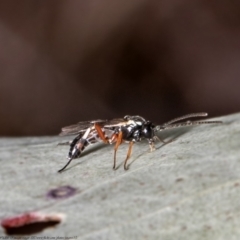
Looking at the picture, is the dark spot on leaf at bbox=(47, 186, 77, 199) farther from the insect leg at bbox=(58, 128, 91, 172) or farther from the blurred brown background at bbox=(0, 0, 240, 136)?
the blurred brown background at bbox=(0, 0, 240, 136)

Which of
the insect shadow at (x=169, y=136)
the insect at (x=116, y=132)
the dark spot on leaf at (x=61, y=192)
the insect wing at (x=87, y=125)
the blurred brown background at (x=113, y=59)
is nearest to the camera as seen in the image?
the dark spot on leaf at (x=61, y=192)

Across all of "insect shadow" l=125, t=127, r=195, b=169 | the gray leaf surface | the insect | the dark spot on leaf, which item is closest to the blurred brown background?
"insect shadow" l=125, t=127, r=195, b=169

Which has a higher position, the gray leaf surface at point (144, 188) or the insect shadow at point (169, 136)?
the insect shadow at point (169, 136)

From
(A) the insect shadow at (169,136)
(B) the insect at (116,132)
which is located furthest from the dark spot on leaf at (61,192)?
(B) the insect at (116,132)

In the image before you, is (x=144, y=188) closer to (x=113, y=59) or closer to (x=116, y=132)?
(x=116, y=132)

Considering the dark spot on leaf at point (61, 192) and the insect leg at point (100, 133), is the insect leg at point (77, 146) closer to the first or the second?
the insect leg at point (100, 133)

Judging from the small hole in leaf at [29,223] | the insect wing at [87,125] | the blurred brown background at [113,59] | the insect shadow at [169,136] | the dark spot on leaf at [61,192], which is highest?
the blurred brown background at [113,59]

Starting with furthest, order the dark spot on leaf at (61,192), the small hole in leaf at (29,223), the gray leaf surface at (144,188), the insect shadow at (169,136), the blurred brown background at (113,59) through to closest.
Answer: the blurred brown background at (113,59)
the insect shadow at (169,136)
the dark spot on leaf at (61,192)
the small hole in leaf at (29,223)
the gray leaf surface at (144,188)

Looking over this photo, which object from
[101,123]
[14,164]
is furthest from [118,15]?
[14,164]
